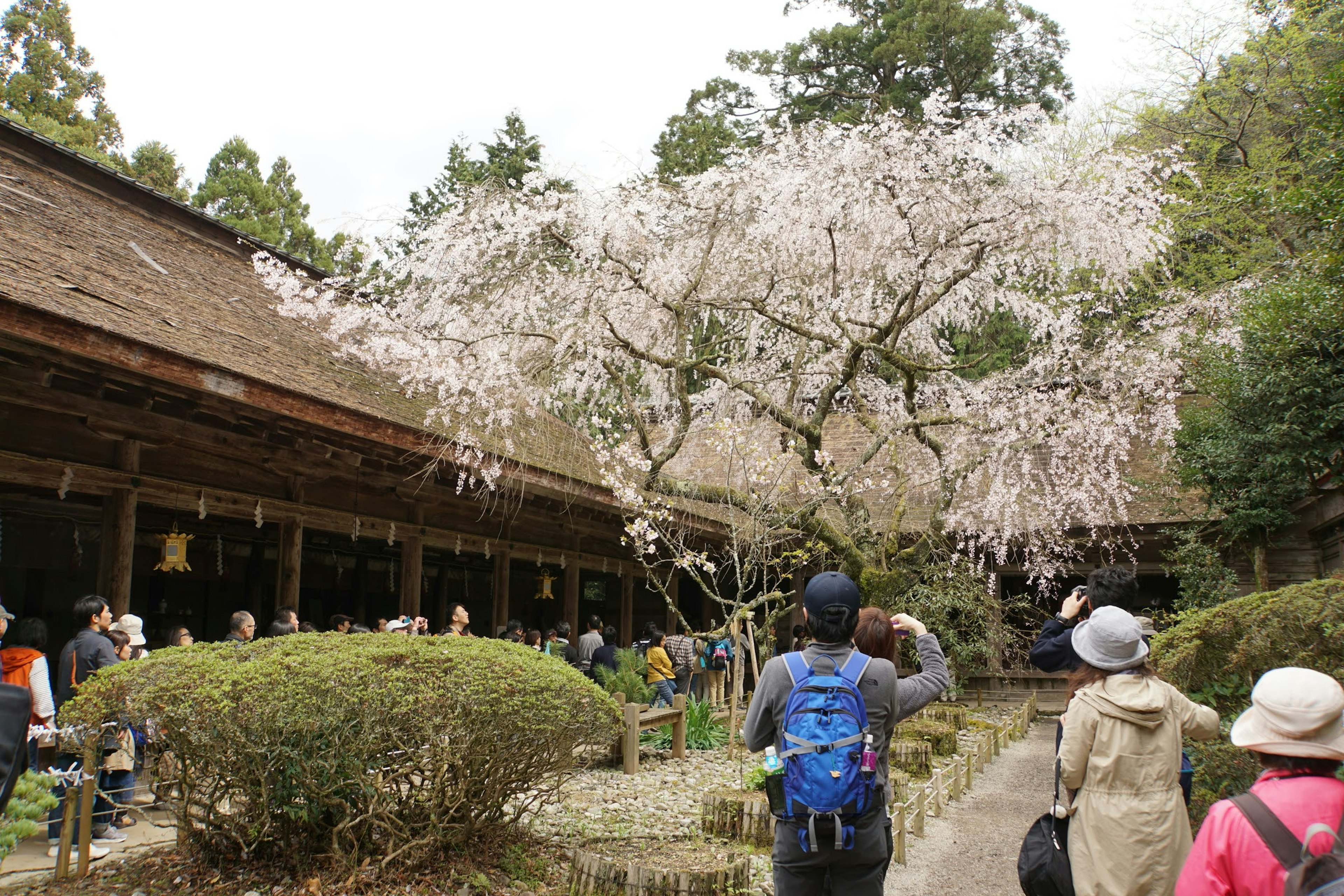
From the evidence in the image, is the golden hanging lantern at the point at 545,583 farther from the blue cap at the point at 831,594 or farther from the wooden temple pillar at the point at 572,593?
the blue cap at the point at 831,594

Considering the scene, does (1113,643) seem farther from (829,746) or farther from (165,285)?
(165,285)

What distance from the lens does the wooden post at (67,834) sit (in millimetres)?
4625

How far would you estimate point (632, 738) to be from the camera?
8.40m

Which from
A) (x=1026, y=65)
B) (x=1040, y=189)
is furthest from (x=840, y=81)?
(x=1040, y=189)

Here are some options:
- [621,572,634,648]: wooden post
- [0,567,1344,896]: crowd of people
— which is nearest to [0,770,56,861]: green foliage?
[0,567,1344,896]: crowd of people

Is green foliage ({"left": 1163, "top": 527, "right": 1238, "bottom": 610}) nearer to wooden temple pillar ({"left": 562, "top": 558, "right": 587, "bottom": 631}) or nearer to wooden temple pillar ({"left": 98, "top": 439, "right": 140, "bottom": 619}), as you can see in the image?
wooden temple pillar ({"left": 562, "top": 558, "right": 587, "bottom": 631})

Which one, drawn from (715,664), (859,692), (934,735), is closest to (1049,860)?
(859,692)

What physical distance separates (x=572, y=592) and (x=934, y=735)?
5482 mm

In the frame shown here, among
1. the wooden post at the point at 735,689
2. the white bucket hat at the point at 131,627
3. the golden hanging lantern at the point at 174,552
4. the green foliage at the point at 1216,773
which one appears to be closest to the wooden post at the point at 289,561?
the golden hanging lantern at the point at 174,552

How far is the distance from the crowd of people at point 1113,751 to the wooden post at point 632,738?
539 cm

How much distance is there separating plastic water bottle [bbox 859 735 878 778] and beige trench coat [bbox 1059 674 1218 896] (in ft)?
2.08

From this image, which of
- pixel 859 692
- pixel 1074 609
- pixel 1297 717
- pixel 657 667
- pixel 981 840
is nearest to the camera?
pixel 1297 717

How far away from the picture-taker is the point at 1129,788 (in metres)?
2.75

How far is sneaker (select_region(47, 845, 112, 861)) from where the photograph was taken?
502 centimetres
